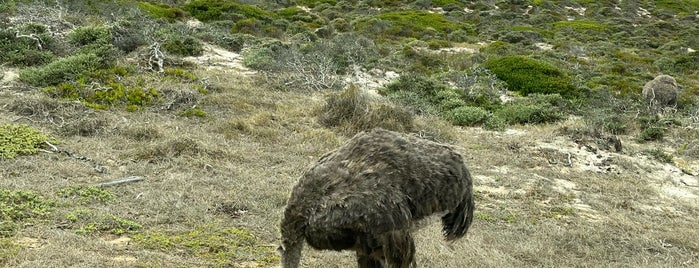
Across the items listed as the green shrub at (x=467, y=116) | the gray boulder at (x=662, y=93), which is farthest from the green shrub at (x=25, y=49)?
the gray boulder at (x=662, y=93)

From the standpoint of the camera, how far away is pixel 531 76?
17.2 meters

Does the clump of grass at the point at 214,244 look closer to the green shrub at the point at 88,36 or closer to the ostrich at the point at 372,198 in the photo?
the ostrich at the point at 372,198

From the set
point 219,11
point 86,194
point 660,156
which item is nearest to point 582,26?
point 219,11

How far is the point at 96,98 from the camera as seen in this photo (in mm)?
9758

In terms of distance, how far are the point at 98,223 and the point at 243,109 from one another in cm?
520

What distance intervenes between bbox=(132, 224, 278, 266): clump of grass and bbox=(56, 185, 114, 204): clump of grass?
3.06 feet

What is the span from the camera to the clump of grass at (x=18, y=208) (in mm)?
5008

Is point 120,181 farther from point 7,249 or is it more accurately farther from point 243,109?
point 243,109

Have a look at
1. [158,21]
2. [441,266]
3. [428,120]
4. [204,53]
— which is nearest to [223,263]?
[441,266]

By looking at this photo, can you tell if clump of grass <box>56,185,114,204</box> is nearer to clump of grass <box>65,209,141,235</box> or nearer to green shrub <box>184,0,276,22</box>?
clump of grass <box>65,209,141,235</box>

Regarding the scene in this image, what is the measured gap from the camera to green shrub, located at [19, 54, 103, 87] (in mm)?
10234

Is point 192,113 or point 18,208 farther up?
point 18,208

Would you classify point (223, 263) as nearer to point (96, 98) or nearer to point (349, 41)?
point (96, 98)

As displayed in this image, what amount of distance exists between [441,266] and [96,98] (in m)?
6.85
